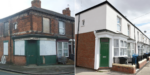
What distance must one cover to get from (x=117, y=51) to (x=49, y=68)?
28.8 feet

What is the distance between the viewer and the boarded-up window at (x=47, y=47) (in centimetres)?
75

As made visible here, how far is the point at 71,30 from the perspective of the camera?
102cm

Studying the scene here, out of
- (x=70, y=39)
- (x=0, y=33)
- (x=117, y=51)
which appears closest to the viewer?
(x=0, y=33)

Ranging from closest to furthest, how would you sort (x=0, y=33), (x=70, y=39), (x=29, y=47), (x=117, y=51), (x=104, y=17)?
(x=29, y=47), (x=0, y=33), (x=70, y=39), (x=104, y=17), (x=117, y=51)

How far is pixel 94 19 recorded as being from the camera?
8.80m

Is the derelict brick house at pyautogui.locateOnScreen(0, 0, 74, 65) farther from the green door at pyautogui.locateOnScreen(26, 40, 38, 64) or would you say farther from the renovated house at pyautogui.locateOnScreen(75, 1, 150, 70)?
the renovated house at pyautogui.locateOnScreen(75, 1, 150, 70)

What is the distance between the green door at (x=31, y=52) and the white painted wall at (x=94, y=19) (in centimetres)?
772

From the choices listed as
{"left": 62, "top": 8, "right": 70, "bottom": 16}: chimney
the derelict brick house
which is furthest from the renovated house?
the derelict brick house

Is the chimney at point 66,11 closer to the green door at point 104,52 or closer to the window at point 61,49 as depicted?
the window at point 61,49

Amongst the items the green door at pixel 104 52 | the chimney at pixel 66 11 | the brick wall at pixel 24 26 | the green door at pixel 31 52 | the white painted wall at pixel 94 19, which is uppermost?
the white painted wall at pixel 94 19

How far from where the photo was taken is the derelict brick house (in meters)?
0.73

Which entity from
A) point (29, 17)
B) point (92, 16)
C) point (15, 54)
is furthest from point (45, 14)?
point (92, 16)

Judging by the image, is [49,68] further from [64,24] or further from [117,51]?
[117,51]

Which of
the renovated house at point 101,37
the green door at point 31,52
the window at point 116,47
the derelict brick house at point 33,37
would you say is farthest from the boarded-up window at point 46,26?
the window at point 116,47
